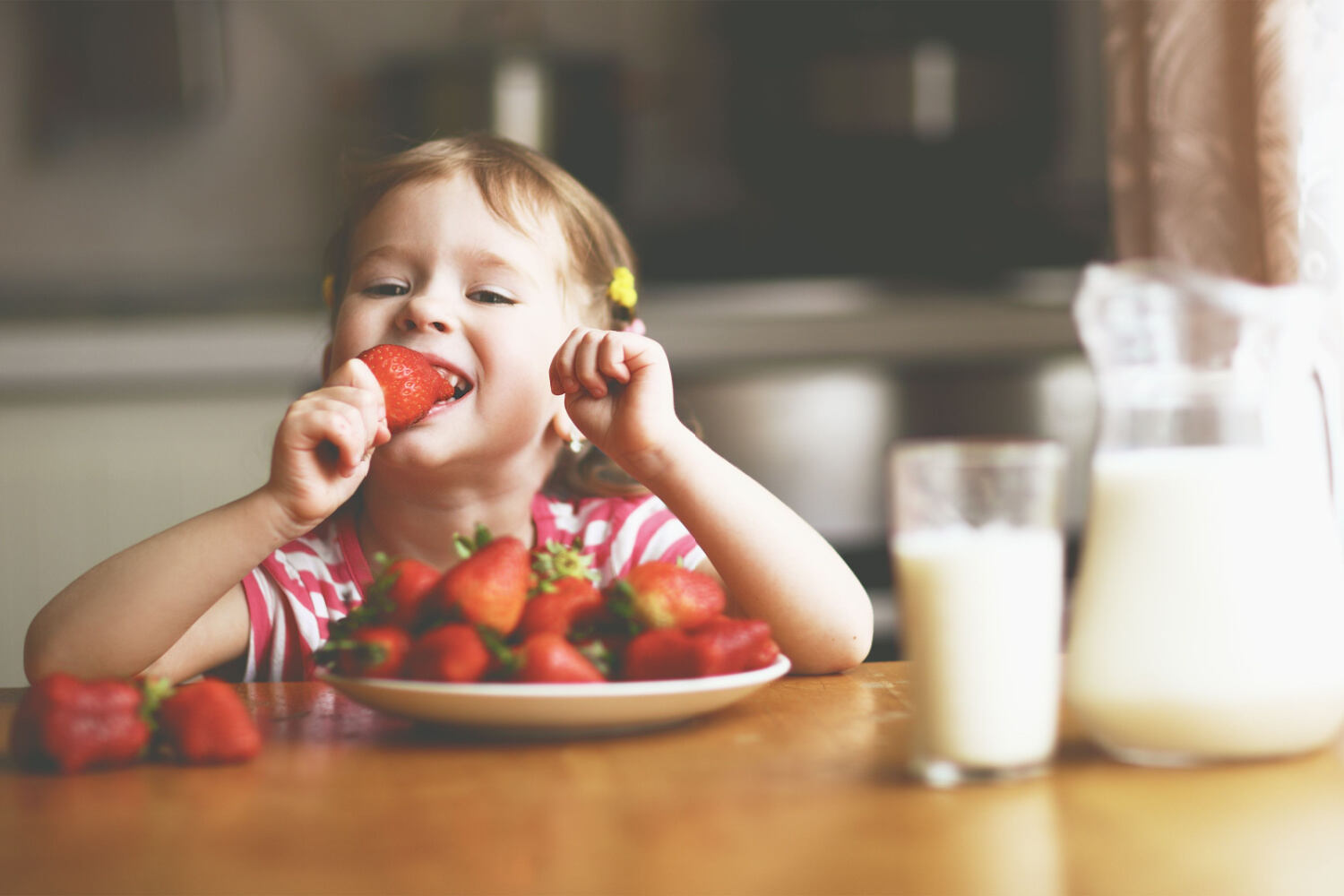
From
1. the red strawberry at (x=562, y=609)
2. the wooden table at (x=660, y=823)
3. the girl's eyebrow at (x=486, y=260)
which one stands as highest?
the girl's eyebrow at (x=486, y=260)

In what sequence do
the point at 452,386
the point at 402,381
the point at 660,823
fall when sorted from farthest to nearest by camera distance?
the point at 452,386
the point at 402,381
the point at 660,823

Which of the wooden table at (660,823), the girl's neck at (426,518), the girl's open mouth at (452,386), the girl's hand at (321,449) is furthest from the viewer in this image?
the girl's neck at (426,518)

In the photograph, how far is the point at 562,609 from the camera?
795 mm

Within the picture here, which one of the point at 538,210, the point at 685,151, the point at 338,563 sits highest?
the point at 685,151

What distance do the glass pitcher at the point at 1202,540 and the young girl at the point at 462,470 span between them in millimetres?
399

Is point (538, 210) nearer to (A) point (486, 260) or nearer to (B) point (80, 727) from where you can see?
(A) point (486, 260)

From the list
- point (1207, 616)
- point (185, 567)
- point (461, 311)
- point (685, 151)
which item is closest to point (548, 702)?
point (1207, 616)

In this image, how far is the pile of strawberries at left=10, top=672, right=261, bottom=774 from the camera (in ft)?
2.37

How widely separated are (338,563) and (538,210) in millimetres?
440

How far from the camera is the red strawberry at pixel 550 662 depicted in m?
0.75

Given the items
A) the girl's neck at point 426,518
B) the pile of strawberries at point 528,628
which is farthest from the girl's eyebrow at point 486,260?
the pile of strawberries at point 528,628

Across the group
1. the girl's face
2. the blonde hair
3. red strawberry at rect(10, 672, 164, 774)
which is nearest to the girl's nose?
the girl's face

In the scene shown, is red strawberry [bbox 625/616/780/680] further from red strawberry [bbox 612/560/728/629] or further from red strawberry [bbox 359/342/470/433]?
red strawberry [bbox 359/342/470/433]

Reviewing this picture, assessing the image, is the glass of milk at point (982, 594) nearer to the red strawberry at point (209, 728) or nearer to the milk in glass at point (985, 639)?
the milk in glass at point (985, 639)
